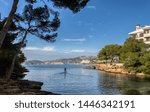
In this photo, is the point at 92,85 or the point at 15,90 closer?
the point at 15,90

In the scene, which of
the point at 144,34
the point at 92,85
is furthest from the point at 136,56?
the point at 92,85

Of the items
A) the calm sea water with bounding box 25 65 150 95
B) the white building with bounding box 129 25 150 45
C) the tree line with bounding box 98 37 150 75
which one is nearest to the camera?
the calm sea water with bounding box 25 65 150 95

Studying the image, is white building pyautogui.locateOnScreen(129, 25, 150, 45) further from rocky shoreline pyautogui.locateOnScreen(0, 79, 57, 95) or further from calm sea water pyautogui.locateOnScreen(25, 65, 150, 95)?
rocky shoreline pyautogui.locateOnScreen(0, 79, 57, 95)

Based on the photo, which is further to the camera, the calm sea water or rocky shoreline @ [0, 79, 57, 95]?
the calm sea water

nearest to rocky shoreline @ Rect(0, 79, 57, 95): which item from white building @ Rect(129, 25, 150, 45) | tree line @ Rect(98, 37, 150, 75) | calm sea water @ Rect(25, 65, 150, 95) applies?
calm sea water @ Rect(25, 65, 150, 95)

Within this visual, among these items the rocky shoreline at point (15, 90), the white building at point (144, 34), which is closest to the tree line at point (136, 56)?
the white building at point (144, 34)

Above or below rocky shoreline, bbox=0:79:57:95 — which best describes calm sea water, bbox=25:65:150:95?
below

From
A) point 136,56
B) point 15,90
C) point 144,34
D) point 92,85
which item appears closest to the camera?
point 15,90

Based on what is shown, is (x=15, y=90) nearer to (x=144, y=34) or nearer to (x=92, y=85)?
(x=92, y=85)

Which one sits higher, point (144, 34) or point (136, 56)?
point (144, 34)

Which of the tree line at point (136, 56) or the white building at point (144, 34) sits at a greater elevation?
the white building at point (144, 34)

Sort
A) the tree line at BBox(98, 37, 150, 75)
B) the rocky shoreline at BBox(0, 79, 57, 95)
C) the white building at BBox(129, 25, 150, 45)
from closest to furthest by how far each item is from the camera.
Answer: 1. the rocky shoreline at BBox(0, 79, 57, 95)
2. the tree line at BBox(98, 37, 150, 75)
3. the white building at BBox(129, 25, 150, 45)

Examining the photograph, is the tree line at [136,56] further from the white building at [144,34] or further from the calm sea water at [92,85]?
the calm sea water at [92,85]

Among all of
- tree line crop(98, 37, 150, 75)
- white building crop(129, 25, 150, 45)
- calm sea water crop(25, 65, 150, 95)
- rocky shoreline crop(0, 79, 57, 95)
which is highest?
white building crop(129, 25, 150, 45)
